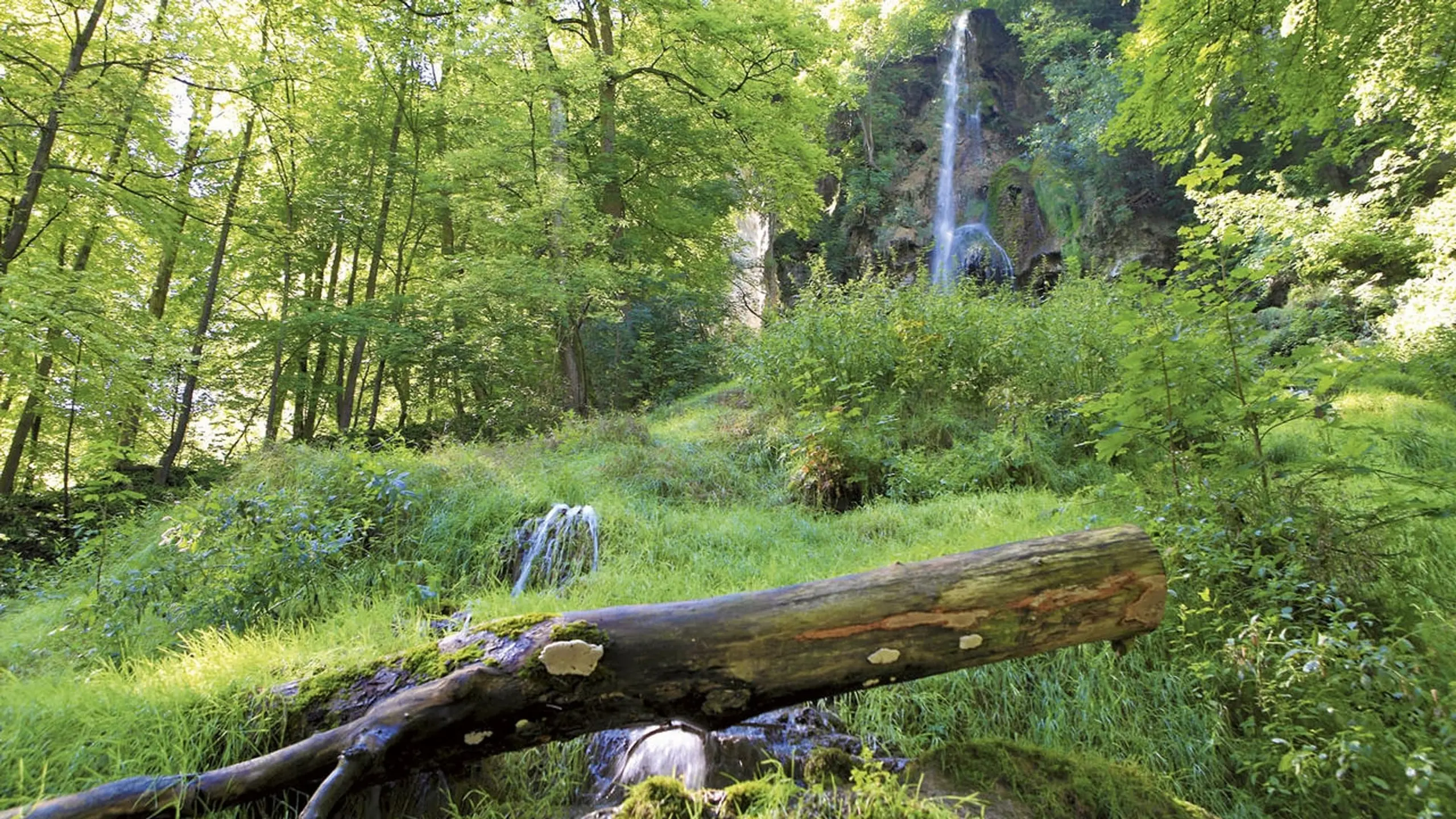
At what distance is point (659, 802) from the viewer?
7.19 feet

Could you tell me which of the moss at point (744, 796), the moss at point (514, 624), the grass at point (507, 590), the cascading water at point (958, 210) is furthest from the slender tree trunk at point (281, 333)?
the cascading water at point (958, 210)

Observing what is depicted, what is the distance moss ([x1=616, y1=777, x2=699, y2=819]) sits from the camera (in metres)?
2.16

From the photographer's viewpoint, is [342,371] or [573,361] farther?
[342,371]

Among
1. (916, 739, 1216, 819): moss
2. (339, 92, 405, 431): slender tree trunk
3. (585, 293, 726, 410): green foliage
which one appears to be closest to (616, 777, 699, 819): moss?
(916, 739, 1216, 819): moss

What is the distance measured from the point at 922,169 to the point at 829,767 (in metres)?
23.2

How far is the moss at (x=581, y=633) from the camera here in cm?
221

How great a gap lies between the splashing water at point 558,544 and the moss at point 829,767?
262 cm

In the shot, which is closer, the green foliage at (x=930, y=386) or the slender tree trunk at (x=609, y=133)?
the green foliage at (x=930, y=386)

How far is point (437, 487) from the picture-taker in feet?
18.6

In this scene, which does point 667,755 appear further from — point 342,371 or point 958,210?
point 958,210

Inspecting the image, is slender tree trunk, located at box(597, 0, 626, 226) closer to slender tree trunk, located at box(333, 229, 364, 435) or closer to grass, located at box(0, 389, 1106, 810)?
slender tree trunk, located at box(333, 229, 364, 435)

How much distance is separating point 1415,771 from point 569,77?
1219 cm

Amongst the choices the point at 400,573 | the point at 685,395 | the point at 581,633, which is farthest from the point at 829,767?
the point at 685,395

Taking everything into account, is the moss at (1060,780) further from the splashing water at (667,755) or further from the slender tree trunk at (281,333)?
the slender tree trunk at (281,333)
